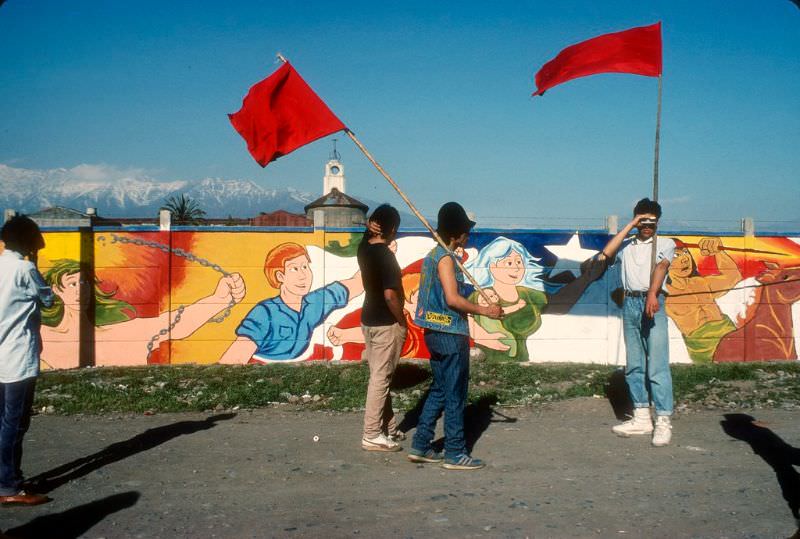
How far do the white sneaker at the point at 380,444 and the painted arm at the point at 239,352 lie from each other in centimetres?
534

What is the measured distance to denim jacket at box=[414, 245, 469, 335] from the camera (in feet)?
14.9

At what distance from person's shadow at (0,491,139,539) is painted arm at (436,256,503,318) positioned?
92.6 inches

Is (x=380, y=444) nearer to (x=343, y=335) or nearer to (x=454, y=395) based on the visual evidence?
(x=454, y=395)

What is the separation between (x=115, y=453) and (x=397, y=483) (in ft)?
7.70

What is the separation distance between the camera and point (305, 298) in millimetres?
10016

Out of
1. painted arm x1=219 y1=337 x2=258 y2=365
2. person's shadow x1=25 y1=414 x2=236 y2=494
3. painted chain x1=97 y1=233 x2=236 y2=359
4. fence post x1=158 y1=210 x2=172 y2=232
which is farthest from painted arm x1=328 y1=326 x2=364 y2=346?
person's shadow x1=25 y1=414 x2=236 y2=494

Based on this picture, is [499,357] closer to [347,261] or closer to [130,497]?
[347,261]

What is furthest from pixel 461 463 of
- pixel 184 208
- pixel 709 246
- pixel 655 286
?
pixel 184 208

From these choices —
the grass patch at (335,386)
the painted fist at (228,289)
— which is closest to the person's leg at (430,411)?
the grass patch at (335,386)

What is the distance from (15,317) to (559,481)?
3.59 m

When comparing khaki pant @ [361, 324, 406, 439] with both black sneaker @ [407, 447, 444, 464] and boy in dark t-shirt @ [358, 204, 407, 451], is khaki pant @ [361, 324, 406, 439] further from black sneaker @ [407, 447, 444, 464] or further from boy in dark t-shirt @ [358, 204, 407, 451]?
black sneaker @ [407, 447, 444, 464]

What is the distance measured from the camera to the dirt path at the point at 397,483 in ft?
11.6

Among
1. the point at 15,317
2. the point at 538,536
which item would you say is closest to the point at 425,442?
the point at 538,536

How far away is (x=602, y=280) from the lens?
10141mm
